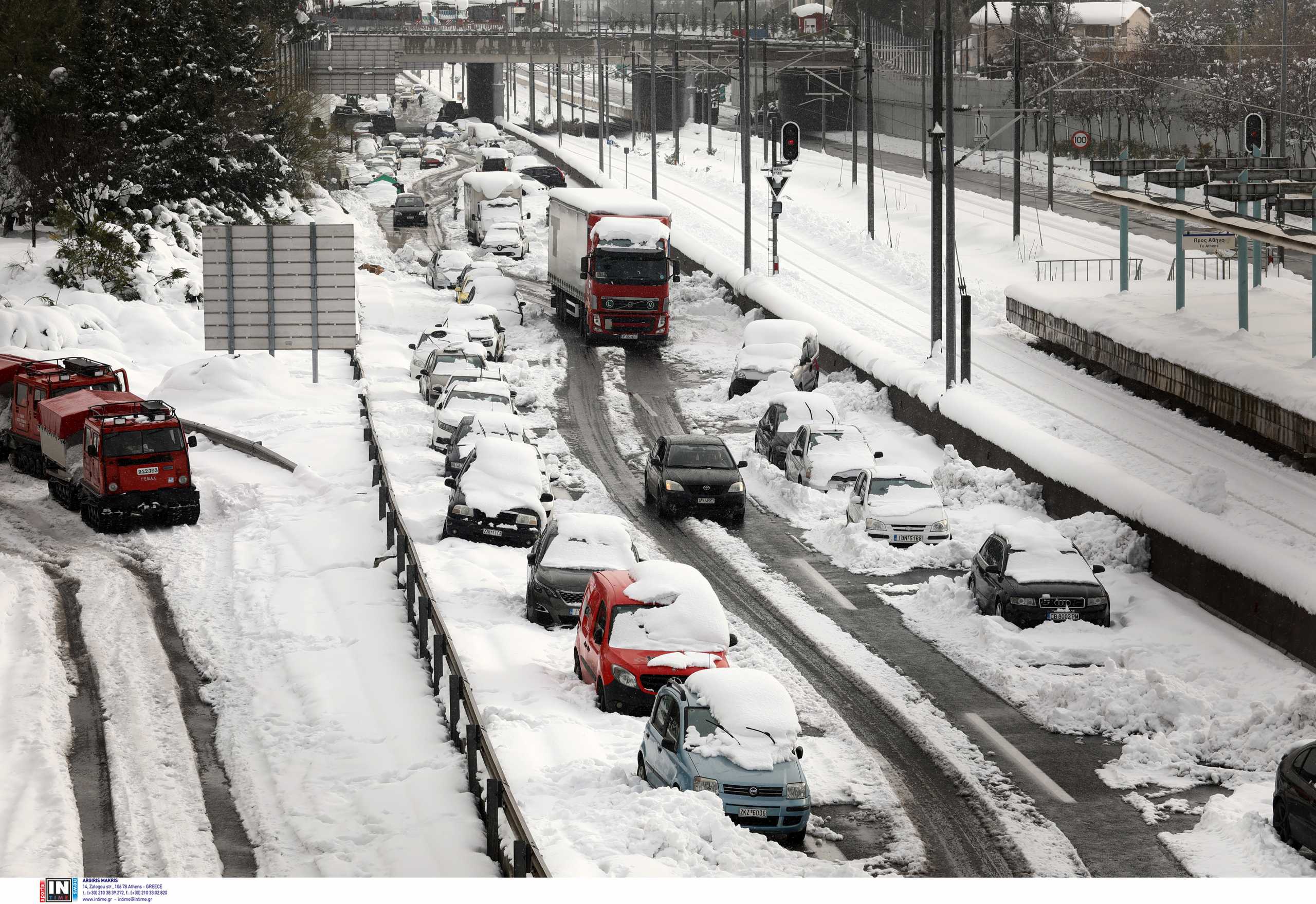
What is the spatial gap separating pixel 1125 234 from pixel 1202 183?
7.45m

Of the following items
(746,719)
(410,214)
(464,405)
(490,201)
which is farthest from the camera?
(410,214)

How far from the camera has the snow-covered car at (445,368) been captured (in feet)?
134

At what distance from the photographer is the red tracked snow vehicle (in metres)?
29.2

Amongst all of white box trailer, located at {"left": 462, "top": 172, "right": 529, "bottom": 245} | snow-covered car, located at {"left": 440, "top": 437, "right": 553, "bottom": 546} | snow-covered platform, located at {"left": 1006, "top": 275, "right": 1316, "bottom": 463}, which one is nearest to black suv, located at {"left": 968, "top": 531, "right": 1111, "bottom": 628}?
snow-covered car, located at {"left": 440, "top": 437, "right": 553, "bottom": 546}

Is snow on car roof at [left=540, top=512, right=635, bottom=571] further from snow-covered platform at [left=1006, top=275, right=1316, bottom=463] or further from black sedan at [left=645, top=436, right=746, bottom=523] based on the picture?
snow-covered platform at [left=1006, top=275, right=1316, bottom=463]

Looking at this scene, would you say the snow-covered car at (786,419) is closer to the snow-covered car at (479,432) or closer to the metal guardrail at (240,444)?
the snow-covered car at (479,432)

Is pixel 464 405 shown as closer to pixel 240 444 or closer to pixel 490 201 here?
pixel 240 444

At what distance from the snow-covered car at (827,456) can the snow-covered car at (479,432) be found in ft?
17.1

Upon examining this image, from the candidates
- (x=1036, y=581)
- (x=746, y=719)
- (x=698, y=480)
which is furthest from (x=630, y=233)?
(x=746, y=719)

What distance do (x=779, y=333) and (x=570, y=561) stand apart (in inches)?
811

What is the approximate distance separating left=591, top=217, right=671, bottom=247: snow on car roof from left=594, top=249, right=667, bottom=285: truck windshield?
1.05ft

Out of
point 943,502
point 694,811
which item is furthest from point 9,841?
point 943,502

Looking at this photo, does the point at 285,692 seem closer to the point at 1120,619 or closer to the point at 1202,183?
the point at 1120,619

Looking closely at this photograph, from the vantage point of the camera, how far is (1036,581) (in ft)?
79.5
